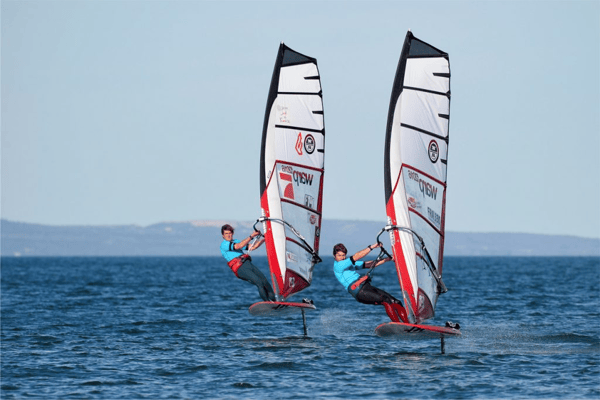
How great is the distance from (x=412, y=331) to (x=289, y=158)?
6.75 metres

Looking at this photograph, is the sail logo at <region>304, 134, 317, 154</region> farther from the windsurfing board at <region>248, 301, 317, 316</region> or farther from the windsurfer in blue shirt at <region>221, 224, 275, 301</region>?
the windsurfing board at <region>248, 301, 317, 316</region>

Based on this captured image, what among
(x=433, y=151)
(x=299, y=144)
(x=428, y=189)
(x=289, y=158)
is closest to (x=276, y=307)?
(x=289, y=158)

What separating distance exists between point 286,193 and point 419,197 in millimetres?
5464

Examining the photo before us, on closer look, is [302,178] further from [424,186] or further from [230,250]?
[424,186]

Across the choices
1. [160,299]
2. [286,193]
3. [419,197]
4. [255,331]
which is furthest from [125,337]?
[160,299]

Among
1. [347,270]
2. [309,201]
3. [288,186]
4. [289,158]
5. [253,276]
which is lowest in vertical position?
[253,276]

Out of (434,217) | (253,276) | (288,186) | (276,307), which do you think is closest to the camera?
(434,217)

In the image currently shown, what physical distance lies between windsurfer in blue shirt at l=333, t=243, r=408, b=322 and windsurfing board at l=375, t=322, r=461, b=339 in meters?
0.43

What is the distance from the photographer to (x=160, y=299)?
153ft

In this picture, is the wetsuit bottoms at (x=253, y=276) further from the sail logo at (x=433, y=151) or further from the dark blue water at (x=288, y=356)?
the sail logo at (x=433, y=151)

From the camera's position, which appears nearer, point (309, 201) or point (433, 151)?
point (433, 151)

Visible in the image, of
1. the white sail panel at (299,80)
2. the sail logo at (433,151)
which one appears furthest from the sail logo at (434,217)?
the white sail panel at (299,80)

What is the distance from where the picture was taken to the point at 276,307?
2317cm

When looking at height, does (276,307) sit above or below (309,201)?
below
